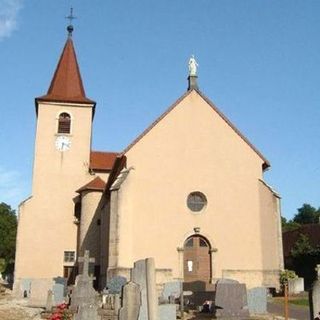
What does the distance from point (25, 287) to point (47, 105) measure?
41.1 ft

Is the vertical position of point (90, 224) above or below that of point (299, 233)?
below

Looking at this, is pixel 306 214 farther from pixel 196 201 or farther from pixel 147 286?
pixel 147 286

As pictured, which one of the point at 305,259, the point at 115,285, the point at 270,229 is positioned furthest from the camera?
the point at 305,259

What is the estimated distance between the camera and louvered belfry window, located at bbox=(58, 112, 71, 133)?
33906 mm

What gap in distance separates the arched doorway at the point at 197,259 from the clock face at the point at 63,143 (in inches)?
516

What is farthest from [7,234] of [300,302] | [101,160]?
[300,302]

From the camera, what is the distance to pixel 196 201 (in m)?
24.8

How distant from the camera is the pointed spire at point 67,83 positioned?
34250 mm

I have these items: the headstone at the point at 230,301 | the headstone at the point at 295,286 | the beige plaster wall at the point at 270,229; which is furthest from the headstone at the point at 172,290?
the headstone at the point at 295,286

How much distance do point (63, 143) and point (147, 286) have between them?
2484 cm

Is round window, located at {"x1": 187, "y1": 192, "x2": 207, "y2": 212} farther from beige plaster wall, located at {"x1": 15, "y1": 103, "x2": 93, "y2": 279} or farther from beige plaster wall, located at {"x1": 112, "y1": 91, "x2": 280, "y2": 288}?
beige plaster wall, located at {"x1": 15, "y1": 103, "x2": 93, "y2": 279}

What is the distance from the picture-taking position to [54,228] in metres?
31.9

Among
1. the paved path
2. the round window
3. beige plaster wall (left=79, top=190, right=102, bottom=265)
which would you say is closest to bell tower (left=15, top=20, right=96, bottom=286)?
beige plaster wall (left=79, top=190, right=102, bottom=265)

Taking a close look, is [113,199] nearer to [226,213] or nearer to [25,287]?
[226,213]
